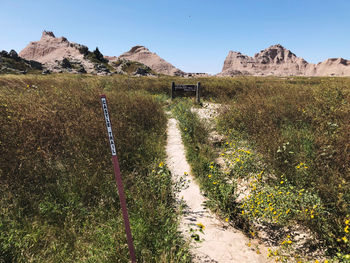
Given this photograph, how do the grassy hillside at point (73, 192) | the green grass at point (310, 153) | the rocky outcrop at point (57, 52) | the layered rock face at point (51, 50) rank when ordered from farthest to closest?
the layered rock face at point (51, 50)
the rocky outcrop at point (57, 52)
the green grass at point (310, 153)
the grassy hillside at point (73, 192)

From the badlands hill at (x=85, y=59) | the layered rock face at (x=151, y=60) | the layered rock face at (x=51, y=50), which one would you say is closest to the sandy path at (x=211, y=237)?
the badlands hill at (x=85, y=59)

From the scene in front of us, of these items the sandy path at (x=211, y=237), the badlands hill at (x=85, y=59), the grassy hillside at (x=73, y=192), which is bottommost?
the sandy path at (x=211, y=237)

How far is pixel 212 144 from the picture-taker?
6332 millimetres

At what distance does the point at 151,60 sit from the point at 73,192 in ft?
487

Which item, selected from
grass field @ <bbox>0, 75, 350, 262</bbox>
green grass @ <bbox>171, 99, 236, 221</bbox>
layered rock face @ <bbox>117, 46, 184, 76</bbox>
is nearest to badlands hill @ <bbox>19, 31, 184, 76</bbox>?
layered rock face @ <bbox>117, 46, 184, 76</bbox>

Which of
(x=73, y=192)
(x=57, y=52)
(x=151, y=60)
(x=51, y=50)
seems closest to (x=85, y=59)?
(x=57, y=52)

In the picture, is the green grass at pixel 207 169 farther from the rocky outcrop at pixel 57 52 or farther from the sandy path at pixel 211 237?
the rocky outcrop at pixel 57 52

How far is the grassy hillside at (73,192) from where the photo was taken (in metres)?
2.52

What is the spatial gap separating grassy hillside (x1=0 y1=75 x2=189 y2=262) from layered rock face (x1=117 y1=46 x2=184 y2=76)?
124 m

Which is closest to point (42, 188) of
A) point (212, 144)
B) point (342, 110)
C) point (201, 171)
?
point (201, 171)

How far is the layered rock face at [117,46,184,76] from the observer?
128 meters

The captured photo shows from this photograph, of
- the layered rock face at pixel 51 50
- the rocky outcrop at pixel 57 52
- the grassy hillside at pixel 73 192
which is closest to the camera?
the grassy hillside at pixel 73 192

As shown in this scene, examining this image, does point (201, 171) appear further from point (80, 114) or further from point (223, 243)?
point (80, 114)

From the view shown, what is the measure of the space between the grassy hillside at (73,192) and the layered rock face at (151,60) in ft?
407
